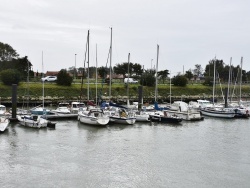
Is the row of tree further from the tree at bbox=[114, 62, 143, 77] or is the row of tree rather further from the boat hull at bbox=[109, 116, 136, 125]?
the boat hull at bbox=[109, 116, 136, 125]

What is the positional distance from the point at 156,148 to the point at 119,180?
31.0 ft

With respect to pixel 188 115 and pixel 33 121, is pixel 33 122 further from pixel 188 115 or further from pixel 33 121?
pixel 188 115

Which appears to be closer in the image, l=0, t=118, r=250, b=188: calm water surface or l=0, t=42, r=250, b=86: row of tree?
l=0, t=118, r=250, b=188: calm water surface

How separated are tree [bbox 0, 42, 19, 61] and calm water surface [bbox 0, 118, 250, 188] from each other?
65.2 m

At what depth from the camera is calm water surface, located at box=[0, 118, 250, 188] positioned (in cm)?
2230

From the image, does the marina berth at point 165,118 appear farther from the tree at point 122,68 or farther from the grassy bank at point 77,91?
the tree at point 122,68

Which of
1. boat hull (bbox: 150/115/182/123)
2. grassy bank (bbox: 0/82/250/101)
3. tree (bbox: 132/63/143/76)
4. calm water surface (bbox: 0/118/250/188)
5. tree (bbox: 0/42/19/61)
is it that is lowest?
calm water surface (bbox: 0/118/250/188)

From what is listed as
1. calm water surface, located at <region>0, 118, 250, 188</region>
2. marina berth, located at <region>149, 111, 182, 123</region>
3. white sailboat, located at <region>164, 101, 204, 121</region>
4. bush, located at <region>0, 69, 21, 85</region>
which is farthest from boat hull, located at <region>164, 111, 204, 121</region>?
bush, located at <region>0, 69, 21, 85</region>

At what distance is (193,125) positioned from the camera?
46219mm

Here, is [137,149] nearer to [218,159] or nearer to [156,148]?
[156,148]

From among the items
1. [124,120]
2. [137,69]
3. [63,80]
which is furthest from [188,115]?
[137,69]

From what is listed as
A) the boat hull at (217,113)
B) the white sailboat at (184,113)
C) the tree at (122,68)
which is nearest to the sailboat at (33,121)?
the white sailboat at (184,113)

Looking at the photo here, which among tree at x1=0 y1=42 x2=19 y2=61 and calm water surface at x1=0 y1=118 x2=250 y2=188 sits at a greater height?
tree at x1=0 y1=42 x2=19 y2=61

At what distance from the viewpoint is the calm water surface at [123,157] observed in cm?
2230
